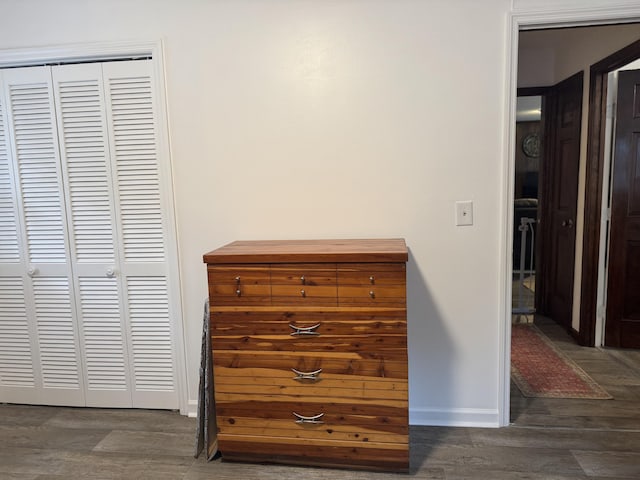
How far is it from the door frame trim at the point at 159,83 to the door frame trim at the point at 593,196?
9.56ft

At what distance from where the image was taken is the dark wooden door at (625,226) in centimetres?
303

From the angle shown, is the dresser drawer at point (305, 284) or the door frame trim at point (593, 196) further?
the door frame trim at point (593, 196)

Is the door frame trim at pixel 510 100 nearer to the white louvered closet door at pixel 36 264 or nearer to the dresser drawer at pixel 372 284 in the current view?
the dresser drawer at pixel 372 284

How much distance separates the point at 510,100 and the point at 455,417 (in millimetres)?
1648

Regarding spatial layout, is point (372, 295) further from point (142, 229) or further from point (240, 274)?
point (142, 229)

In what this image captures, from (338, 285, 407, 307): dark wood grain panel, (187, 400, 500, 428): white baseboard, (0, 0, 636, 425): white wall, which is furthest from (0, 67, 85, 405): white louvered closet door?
(187, 400, 500, 428): white baseboard

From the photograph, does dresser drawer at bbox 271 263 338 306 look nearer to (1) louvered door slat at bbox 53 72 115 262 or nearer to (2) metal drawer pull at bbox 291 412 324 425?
(2) metal drawer pull at bbox 291 412 324 425

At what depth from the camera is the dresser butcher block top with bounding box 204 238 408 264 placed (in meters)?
1.81

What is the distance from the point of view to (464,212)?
2193mm

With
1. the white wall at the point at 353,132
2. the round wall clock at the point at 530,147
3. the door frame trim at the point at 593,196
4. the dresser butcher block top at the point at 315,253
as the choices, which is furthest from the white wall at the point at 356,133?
the round wall clock at the point at 530,147

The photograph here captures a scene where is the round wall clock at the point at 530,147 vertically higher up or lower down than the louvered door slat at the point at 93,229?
higher up

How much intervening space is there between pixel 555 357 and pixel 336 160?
225 cm

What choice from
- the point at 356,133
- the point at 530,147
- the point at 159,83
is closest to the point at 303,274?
the point at 356,133

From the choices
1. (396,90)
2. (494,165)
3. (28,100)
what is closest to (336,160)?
(396,90)
